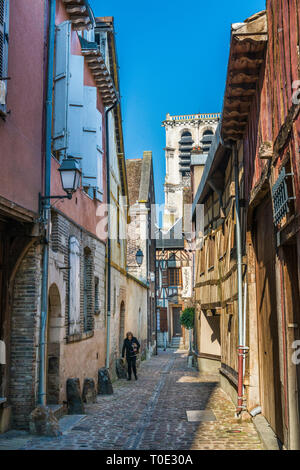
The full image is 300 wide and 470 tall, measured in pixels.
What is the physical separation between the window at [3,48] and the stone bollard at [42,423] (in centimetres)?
390

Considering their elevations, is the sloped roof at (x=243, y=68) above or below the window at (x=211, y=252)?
above

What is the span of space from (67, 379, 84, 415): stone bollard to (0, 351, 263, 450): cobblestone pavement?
0.69 ft

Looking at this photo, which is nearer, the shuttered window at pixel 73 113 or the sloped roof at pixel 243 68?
the sloped roof at pixel 243 68

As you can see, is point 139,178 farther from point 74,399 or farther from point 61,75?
point 74,399

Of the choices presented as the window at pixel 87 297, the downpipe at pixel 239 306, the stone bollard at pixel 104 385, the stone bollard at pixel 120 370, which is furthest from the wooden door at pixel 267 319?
the stone bollard at pixel 120 370

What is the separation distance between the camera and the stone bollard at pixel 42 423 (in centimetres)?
646

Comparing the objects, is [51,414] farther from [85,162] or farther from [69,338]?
[85,162]

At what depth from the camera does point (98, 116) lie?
1084 cm

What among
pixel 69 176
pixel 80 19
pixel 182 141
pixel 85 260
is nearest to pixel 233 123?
pixel 69 176

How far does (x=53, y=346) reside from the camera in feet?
26.5

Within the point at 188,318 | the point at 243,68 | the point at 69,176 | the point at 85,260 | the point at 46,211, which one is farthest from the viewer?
the point at 188,318

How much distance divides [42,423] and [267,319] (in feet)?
10.8

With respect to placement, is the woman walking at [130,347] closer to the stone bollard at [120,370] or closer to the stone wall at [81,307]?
the stone bollard at [120,370]

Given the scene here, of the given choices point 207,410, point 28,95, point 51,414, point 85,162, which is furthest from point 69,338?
point 28,95
